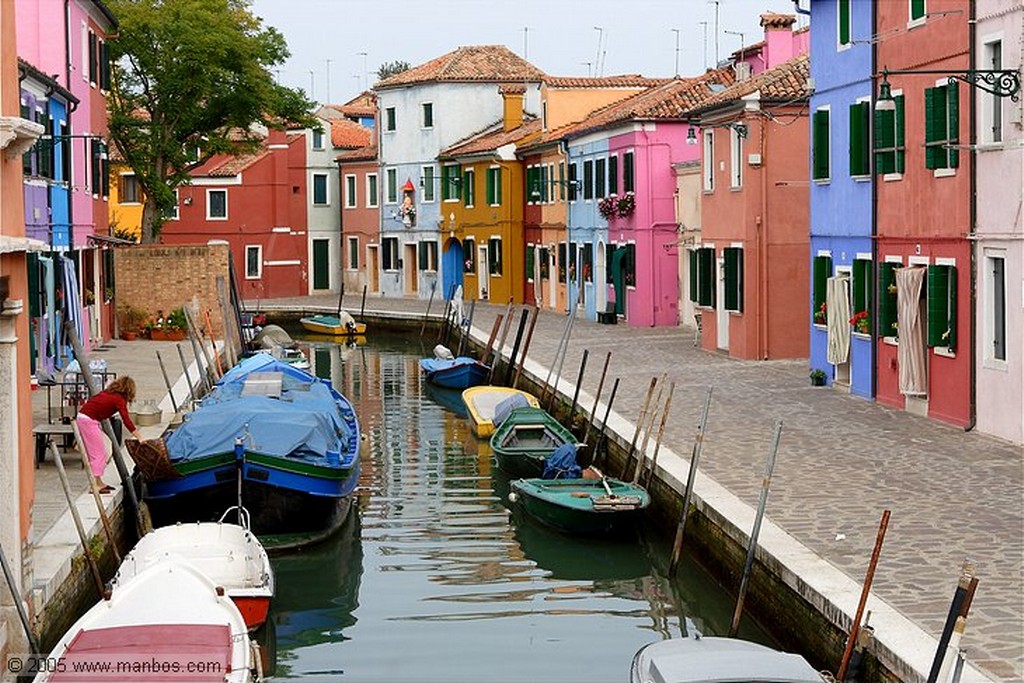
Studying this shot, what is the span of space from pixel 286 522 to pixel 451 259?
40.4 m

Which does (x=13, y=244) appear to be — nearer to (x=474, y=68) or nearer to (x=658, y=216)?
(x=658, y=216)

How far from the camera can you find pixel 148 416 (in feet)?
73.8

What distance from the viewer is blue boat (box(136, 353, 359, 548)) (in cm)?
1748

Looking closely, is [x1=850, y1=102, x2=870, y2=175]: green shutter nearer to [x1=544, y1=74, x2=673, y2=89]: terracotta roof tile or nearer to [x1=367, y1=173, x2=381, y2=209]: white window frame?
[x1=544, y1=74, x2=673, y2=89]: terracotta roof tile

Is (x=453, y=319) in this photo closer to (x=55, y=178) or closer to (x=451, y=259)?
(x=451, y=259)

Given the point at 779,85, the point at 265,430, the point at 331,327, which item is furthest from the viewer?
the point at 331,327

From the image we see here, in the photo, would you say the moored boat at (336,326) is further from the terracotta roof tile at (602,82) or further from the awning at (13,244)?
the awning at (13,244)

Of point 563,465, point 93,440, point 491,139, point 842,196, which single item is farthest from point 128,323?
point 93,440

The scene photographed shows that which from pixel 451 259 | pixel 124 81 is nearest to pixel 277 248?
pixel 451 259

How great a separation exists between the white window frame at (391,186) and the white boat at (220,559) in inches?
1828

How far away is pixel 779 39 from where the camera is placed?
36.5 meters

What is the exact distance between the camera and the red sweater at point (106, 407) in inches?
683

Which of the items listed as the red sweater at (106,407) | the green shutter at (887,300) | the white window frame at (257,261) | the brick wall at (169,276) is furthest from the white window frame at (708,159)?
the white window frame at (257,261)

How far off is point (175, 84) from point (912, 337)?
29.3m
